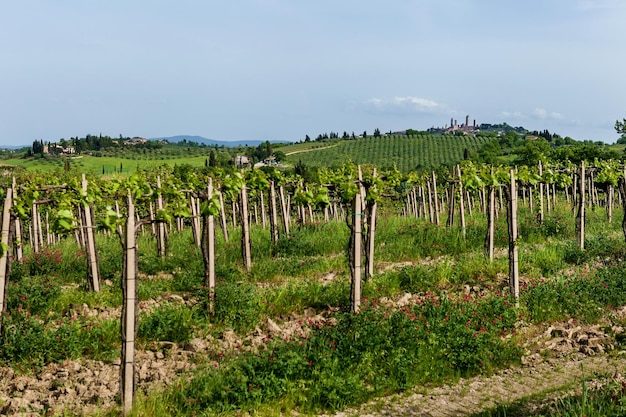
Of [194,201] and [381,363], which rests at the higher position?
[194,201]

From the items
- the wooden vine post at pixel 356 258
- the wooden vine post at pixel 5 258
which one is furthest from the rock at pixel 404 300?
the wooden vine post at pixel 5 258

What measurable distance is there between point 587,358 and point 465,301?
2.15 meters

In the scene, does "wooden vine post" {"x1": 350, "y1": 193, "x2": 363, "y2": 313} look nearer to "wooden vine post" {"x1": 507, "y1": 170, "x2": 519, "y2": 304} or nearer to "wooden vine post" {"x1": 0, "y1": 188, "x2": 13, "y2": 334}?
"wooden vine post" {"x1": 507, "y1": 170, "x2": 519, "y2": 304}

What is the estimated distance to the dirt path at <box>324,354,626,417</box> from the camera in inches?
255

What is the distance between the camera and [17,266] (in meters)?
12.0

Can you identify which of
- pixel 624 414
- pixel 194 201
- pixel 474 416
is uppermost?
pixel 194 201

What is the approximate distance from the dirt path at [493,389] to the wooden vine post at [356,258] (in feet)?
7.47

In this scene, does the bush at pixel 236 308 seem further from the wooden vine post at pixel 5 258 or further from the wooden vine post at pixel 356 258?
the wooden vine post at pixel 5 258

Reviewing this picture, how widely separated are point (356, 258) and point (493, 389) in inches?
127

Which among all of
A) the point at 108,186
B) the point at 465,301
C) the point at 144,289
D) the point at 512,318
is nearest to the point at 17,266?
the point at 108,186

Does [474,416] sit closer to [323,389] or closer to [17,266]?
[323,389]

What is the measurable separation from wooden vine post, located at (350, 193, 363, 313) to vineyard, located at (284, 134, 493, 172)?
83.3 meters

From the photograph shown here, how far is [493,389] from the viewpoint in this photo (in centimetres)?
704

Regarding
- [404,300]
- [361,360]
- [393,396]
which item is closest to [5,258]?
[361,360]
